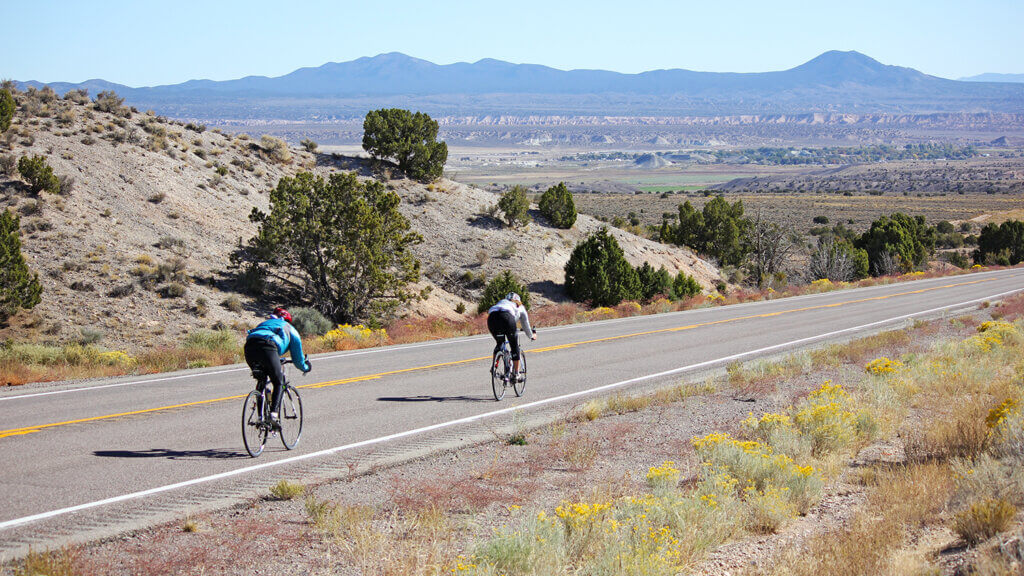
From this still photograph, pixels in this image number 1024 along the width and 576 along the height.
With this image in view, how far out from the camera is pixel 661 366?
16.4 metres

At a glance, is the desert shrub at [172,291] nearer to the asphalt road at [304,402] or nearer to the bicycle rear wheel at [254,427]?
the asphalt road at [304,402]

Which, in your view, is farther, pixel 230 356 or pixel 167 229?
pixel 167 229

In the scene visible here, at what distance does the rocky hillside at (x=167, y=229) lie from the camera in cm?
2538

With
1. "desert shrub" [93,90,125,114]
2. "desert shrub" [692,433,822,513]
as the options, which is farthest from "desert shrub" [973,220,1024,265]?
"desert shrub" [692,433,822,513]

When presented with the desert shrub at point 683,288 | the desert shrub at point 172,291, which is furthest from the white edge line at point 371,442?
the desert shrub at point 683,288

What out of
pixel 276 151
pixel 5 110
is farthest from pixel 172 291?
pixel 276 151

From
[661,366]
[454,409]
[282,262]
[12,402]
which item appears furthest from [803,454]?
[282,262]

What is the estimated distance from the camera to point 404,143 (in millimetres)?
47688

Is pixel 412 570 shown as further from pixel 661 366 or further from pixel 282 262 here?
pixel 282 262

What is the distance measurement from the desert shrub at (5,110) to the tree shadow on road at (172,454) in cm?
2847

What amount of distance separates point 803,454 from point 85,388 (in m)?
10.9

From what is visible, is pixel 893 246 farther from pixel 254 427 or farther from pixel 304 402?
pixel 254 427

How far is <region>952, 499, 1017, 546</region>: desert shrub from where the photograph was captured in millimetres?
6094

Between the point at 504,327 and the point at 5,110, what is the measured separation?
1140 inches
